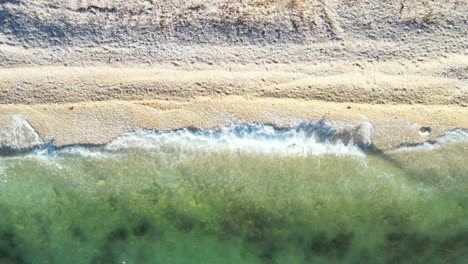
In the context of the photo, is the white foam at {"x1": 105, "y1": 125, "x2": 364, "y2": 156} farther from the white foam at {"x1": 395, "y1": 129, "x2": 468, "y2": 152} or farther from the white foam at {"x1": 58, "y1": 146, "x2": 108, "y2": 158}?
the white foam at {"x1": 395, "y1": 129, "x2": 468, "y2": 152}

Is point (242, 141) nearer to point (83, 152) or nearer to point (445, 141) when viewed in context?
point (83, 152)

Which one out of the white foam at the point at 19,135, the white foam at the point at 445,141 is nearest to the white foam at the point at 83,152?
the white foam at the point at 19,135

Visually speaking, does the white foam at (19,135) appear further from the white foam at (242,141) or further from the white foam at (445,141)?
the white foam at (445,141)

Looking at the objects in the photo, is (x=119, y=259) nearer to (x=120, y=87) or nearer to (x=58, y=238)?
(x=58, y=238)

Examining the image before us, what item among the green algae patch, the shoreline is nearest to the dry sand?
the shoreline

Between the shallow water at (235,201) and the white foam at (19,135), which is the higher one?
the white foam at (19,135)

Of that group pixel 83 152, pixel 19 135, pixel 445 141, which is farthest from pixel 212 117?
pixel 445 141

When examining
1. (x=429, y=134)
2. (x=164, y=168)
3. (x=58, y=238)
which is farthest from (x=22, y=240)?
(x=429, y=134)
